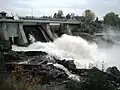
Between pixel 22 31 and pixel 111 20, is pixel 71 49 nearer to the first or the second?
pixel 22 31

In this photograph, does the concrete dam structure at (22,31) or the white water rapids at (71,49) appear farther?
the concrete dam structure at (22,31)

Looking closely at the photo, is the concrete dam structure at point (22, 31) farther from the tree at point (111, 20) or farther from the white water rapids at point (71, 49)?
the tree at point (111, 20)

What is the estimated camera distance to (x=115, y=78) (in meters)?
20.0

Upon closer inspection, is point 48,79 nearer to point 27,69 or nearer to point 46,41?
point 27,69

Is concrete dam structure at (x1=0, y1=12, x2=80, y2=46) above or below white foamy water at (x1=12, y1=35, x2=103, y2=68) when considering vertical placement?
above

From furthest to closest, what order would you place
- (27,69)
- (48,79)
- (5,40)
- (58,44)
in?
1. (58,44)
2. (5,40)
3. (27,69)
4. (48,79)

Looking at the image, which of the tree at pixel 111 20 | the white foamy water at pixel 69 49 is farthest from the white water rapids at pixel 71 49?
the tree at pixel 111 20

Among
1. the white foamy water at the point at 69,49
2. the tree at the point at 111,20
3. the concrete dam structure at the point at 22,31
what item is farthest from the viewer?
the tree at the point at 111,20

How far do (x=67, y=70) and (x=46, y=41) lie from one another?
17153mm

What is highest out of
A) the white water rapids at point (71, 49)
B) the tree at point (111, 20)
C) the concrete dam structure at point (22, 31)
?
the concrete dam structure at point (22, 31)

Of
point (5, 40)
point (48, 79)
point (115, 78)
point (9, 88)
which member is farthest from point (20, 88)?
point (5, 40)

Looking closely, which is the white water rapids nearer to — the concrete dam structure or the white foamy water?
the white foamy water

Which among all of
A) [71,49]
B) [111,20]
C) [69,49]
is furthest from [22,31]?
[111,20]

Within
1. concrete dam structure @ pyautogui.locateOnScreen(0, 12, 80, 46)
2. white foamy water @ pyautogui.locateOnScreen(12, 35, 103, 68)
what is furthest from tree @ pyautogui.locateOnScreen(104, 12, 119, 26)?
white foamy water @ pyautogui.locateOnScreen(12, 35, 103, 68)
